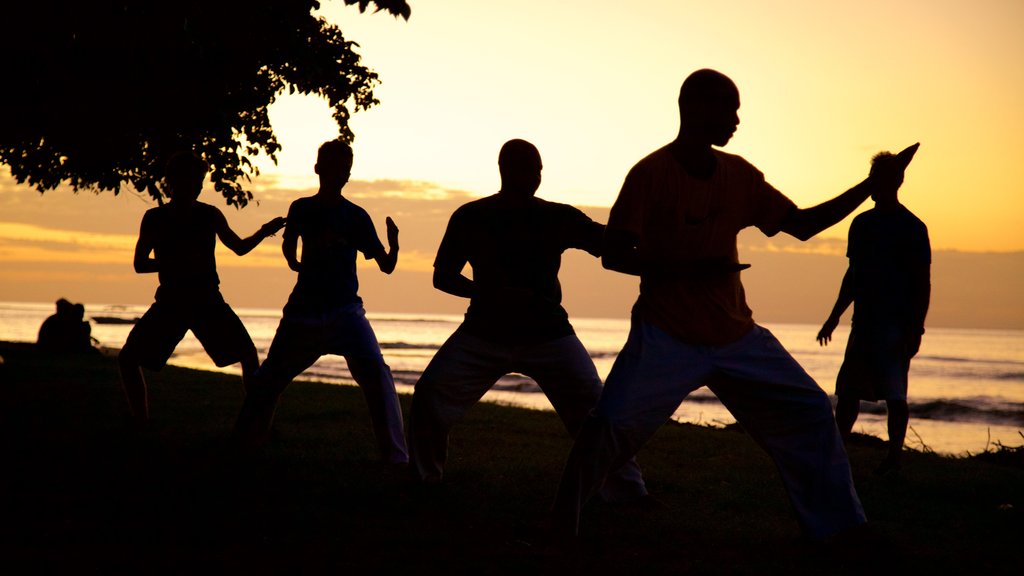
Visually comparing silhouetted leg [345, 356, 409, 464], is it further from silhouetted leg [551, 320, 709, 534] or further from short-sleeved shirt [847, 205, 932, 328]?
short-sleeved shirt [847, 205, 932, 328]

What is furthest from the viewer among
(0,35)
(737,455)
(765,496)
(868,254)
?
(737,455)

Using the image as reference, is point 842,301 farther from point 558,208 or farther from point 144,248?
point 144,248

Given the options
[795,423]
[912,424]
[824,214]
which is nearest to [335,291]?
[795,423]

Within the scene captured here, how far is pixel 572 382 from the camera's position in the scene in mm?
5711

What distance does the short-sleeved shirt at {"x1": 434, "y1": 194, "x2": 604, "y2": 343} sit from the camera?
564 centimetres

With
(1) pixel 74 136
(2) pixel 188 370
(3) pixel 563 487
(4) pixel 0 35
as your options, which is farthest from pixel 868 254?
(2) pixel 188 370

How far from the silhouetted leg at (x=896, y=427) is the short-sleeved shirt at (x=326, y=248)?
400cm

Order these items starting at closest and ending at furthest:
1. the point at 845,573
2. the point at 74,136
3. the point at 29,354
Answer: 1. the point at 845,573
2. the point at 74,136
3. the point at 29,354

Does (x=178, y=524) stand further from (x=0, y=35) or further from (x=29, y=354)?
(x=29, y=354)

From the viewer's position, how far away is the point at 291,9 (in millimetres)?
10508

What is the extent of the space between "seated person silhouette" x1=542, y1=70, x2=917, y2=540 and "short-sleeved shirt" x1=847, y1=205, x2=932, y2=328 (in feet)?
9.67

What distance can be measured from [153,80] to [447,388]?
235 inches

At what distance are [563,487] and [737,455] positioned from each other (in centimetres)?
466

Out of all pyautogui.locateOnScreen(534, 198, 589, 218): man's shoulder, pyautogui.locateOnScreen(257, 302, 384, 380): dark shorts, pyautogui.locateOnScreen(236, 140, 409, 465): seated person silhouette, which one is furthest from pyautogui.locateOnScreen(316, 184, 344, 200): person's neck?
pyautogui.locateOnScreen(534, 198, 589, 218): man's shoulder
